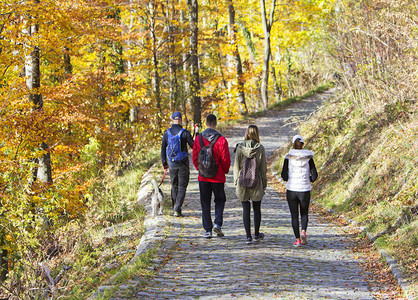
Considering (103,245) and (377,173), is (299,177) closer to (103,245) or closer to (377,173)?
(377,173)

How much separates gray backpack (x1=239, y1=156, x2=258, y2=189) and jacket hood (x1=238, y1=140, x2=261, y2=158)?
0.31 ft

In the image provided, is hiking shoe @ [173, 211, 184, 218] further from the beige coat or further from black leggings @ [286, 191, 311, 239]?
black leggings @ [286, 191, 311, 239]

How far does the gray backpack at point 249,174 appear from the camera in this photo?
8102 mm

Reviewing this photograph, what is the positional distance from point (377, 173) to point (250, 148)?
372cm

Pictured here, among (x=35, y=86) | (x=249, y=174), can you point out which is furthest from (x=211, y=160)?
(x=35, y=86)

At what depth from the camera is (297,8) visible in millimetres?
34281

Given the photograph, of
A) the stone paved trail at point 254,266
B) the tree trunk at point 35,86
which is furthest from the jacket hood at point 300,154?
the tree trunk at point 35,86

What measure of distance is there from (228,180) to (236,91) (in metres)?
15.6

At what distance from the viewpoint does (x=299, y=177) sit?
8.16 metres

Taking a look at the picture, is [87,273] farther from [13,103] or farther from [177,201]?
[13,103]

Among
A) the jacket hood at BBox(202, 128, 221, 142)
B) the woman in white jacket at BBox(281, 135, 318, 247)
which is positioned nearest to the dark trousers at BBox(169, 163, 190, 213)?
the jacket hood at BBox(202, 128, 221, 142)

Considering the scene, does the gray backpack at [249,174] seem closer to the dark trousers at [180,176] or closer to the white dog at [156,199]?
the dark trousers at [180,176]

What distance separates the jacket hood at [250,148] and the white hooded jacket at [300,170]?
60cm

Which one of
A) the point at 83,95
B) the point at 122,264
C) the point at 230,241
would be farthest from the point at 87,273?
the point at 83,95
